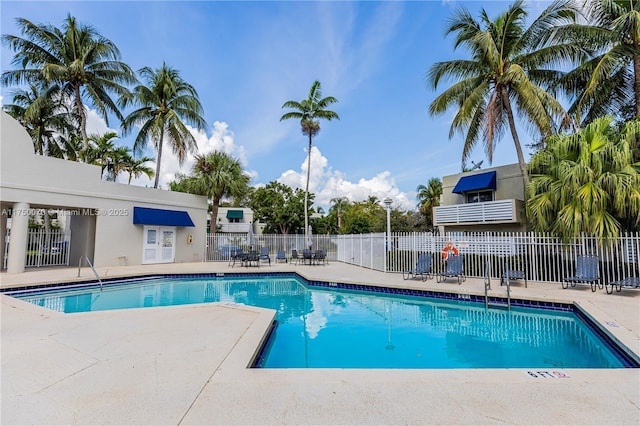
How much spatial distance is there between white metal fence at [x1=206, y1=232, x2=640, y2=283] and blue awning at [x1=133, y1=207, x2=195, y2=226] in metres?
9.49

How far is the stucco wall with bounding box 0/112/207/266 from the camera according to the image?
1142cm

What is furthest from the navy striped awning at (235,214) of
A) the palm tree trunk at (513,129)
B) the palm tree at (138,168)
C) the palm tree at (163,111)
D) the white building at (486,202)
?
the palm tree trunk at (513,129)

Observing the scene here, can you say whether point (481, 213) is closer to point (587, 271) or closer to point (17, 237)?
point (587, 271)

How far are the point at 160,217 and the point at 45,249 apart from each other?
5267 mm

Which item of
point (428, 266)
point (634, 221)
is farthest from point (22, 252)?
point (634, 221)

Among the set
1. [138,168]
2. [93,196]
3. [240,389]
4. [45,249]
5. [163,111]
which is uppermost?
[163,111]

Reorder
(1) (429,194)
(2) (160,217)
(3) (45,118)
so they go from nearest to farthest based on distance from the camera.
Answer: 1. (2) (160,217)
2. (3) (45,118)
3. (1) (429,194)

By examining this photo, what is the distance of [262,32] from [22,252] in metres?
12.3

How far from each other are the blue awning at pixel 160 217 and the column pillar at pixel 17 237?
4040 mm

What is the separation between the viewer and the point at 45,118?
59.4 ft

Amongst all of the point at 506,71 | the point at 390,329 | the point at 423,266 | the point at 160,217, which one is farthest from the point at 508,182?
the point at 160,217

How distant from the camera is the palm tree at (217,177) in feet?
60.4

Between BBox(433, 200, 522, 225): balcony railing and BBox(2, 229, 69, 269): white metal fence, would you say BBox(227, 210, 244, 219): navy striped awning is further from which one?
BBox(433, 200, 522, 225): balcony railing

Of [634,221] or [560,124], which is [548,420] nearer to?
[634,221]
